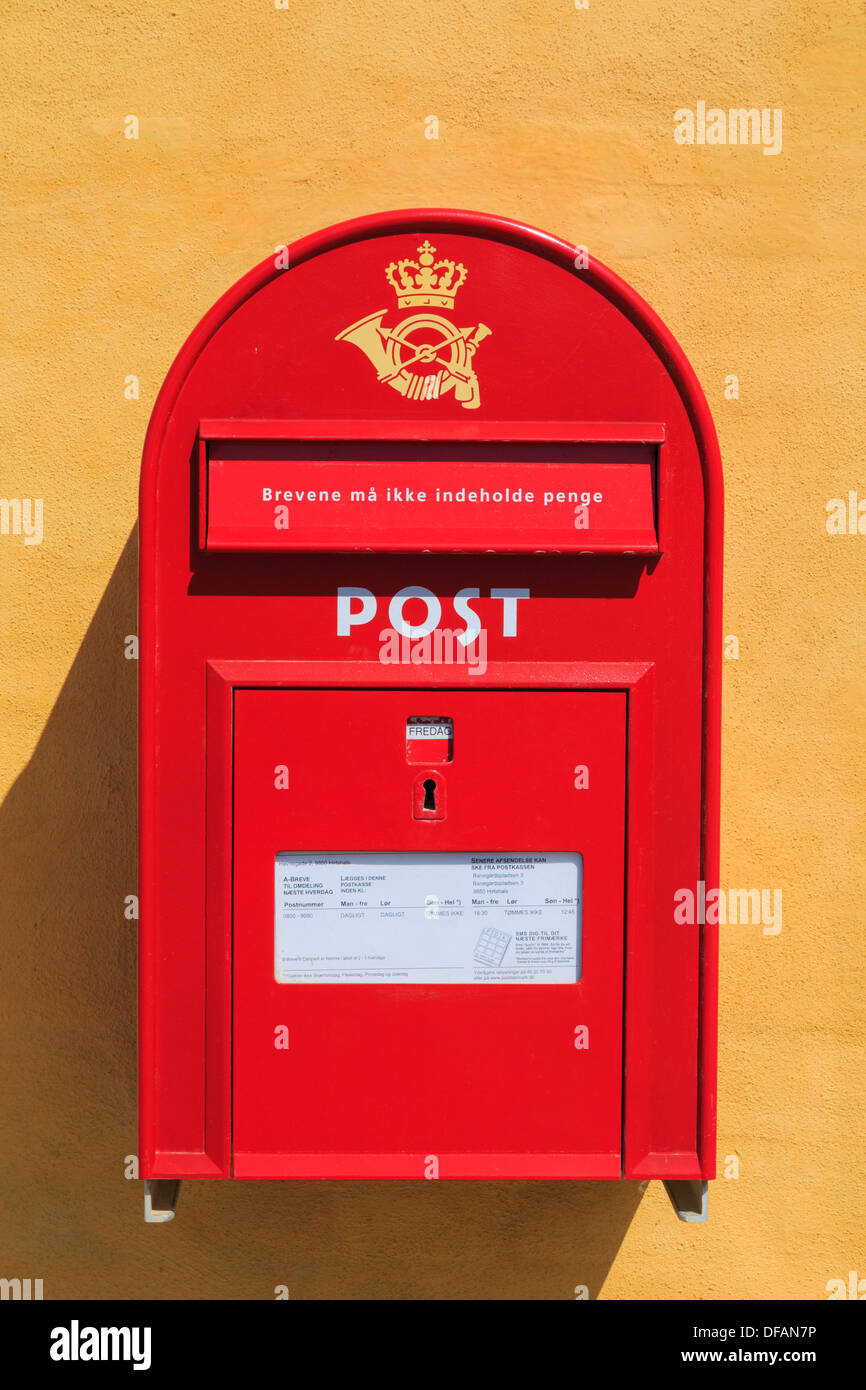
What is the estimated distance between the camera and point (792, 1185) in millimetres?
2129

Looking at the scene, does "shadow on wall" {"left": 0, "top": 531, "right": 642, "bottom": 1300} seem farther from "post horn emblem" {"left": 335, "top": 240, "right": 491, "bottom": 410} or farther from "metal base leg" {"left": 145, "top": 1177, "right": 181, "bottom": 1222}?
"post horn emblem" {"left": 335, "top": 240, "right": 491, "bottom": 410}

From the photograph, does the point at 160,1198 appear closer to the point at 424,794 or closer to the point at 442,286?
the point at 424,794

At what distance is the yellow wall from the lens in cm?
208

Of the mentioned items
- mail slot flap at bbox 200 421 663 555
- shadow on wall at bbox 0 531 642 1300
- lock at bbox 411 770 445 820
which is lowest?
shadow on wall at bbox 0 531 642 1300

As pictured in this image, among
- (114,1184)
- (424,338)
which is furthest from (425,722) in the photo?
(114,1184)

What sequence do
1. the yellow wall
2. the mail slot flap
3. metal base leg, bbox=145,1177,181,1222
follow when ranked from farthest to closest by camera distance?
the yellow wall → metal base leg, bbox=145,1177,181,1222 → the mail slot flap

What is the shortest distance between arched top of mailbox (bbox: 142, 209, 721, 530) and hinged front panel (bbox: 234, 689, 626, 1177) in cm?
43

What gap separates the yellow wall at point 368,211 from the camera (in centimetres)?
208

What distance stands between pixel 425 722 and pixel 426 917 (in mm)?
305

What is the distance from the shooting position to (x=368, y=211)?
2.08 meters

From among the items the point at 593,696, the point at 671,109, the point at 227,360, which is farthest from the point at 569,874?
the point at 671,109

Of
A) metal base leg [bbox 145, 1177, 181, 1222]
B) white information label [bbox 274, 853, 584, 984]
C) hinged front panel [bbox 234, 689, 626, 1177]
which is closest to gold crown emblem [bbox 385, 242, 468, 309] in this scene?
hinged front panel [bbox 234, 689, 626, 1177]

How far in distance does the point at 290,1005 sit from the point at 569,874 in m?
0.48

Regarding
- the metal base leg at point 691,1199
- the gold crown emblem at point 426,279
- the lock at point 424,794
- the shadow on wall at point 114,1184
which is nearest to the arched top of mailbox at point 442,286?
the gold crown emblem at point 426,279
